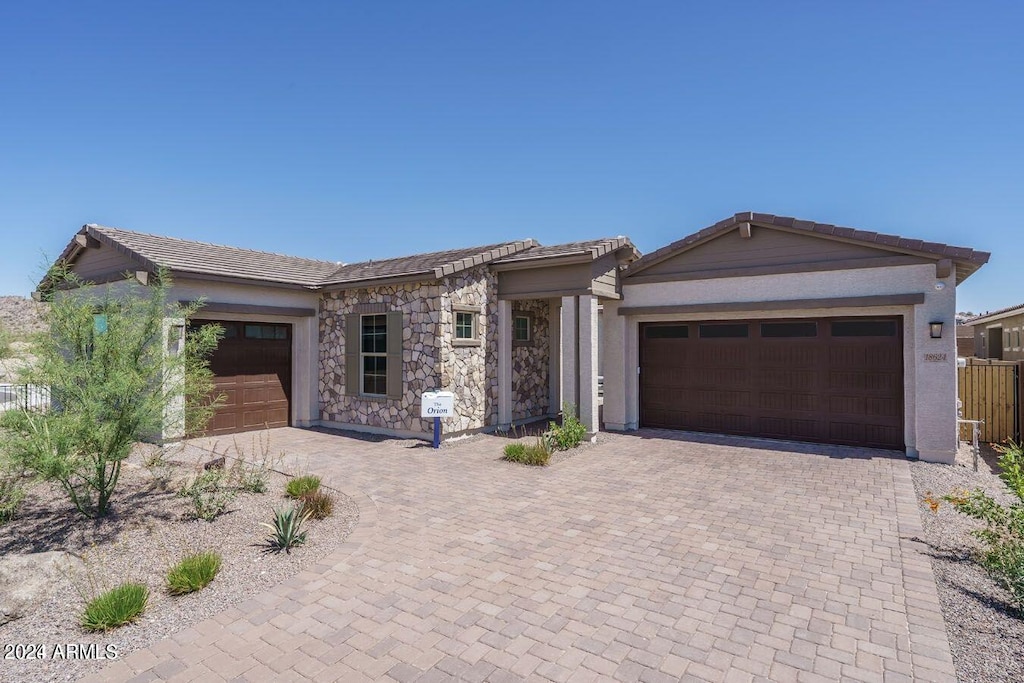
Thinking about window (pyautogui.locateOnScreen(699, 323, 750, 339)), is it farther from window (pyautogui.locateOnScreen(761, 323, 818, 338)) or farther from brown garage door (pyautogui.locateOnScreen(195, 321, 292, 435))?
brown garage door (pyautogui.locateOnScreen(195, 321, 292, 435))

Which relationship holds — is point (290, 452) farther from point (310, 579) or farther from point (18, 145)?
point (18, 145)

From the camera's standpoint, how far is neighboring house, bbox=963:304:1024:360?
18.2 m

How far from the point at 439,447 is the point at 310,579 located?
18.8 feet

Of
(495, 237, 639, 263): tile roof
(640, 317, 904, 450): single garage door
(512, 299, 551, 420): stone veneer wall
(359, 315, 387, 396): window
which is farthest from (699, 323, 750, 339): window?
(359, 315, 387, 396): window

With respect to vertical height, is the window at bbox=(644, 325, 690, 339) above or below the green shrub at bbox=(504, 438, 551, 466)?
above

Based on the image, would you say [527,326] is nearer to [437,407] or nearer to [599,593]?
[437,407]

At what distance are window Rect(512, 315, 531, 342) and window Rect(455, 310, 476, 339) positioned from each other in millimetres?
1733

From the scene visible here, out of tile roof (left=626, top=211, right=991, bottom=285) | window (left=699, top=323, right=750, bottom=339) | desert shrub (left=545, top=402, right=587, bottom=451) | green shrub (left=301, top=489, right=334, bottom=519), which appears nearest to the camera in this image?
green shrub (left=301, top=489, right=334, bottom=519)

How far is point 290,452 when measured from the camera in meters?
9.86

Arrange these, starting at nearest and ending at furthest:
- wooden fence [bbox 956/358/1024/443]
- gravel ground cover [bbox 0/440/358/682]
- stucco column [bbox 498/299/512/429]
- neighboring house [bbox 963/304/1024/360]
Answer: gravel ground cover [bbox 0/440/358/682]
wooden fence [bbox 956/358/1024/443]
stucco column [bbox 498/299/512/429]
neighboring house [bbox 963/304/1024/360]

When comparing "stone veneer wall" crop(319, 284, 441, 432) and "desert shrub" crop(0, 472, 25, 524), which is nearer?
"desert shrub" crop(0, 472, 25, 524)

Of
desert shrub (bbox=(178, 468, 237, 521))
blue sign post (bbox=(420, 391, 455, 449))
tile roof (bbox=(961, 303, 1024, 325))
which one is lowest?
desert shrub (bbox=(178, 468, 237, 521))

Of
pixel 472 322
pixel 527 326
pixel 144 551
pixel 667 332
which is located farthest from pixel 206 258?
pixel 667 332

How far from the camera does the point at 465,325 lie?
37.8ft
